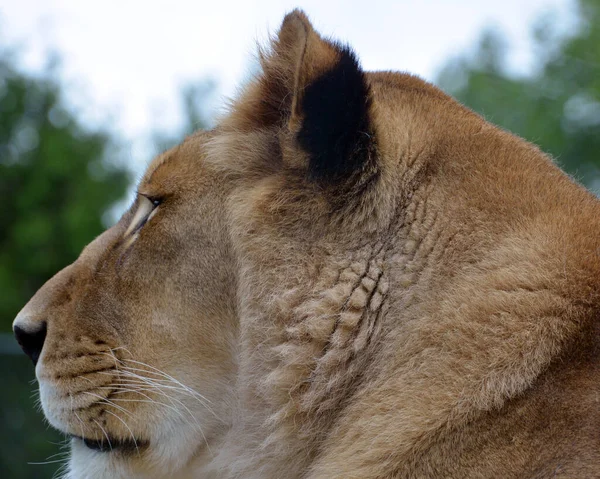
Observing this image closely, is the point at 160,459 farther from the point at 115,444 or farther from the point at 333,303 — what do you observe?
the point at 333,303

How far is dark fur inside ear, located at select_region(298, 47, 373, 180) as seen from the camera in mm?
3225

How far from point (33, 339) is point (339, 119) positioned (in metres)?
1.91

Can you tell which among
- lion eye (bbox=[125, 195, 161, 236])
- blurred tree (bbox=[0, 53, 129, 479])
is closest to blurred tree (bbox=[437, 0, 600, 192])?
blurred tree (bbox=[0, 53, 129, 479])

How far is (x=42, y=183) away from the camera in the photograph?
107ft

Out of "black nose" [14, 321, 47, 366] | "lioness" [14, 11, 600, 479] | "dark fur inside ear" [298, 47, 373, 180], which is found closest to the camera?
"lioness" [14, 11, 600, 479]

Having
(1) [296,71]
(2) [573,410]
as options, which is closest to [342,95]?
(1) [296,71]

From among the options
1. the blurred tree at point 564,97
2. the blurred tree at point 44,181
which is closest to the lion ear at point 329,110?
the blurred tree at point 564,97

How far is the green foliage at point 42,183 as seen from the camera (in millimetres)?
31641

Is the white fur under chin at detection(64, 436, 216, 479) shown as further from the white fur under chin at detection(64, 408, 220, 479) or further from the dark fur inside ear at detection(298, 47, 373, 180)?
the dark fur inside ear at detection(298, 47, 373, 180)

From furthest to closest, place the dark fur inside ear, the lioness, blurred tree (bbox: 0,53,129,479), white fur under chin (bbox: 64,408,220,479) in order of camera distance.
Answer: blurred tree (bbox: 0,53,129,479) < white fur under chin (bbox: 64,408,220,479) < the dark fur inside ear < the lioness

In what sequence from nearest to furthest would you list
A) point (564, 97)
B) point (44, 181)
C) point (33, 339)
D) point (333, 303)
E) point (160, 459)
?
point (333, 303) → point (160, 459) → point (33, 339) → point (564, 97) → point (44, 181)

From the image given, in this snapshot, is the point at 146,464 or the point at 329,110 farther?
the point at 146,464

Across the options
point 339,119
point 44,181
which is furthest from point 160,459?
point 44,181

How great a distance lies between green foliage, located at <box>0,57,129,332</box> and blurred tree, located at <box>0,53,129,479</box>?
0.13ft
